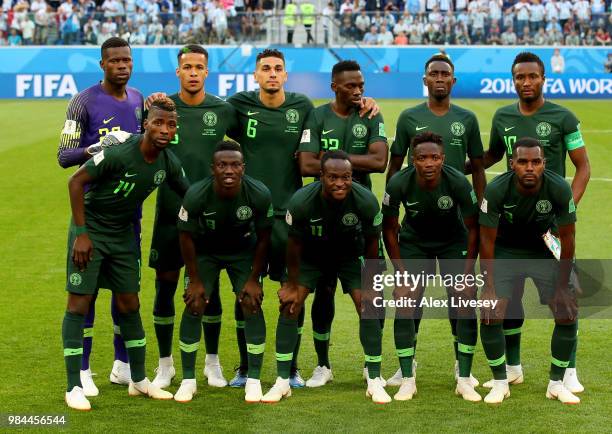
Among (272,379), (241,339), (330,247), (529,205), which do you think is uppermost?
(529,205)

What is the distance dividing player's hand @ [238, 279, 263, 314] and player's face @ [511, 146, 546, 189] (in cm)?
206

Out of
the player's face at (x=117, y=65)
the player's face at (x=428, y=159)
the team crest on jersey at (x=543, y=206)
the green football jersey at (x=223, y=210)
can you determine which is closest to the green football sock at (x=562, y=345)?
the team crest on jersey at (x=543, y=206)

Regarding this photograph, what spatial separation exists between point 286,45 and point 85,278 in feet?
103

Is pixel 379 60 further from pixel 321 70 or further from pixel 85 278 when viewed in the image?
pixel 85 278

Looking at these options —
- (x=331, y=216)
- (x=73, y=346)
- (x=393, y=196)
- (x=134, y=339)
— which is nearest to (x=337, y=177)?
(x=331, y=216)

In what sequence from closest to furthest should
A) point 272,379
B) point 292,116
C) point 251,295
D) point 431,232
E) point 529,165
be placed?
point 529,165
point 251,295
point 431,232
point 292,116
point 272,379

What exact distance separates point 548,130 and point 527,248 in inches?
39.0

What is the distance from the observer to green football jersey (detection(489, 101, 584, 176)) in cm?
847

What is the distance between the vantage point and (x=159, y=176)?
26.1 feet

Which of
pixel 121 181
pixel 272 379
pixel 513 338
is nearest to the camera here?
pixel 121 181

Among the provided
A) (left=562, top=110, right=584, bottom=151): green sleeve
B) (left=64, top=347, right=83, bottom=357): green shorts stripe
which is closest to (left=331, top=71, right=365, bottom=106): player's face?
(left=562, top=110, right=584, bottom=151): green sleeve

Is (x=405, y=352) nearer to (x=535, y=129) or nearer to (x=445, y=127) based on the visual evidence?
(x=445, y=127)

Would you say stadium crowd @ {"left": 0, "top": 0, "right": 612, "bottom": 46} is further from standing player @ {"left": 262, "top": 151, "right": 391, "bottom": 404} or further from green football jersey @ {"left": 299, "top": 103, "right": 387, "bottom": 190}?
standing player @ {"left": 262, "top": 151, "right": 391, "bottom": 404}

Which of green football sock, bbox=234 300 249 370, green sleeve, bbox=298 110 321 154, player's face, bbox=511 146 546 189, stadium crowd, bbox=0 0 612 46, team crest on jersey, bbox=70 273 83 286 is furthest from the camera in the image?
stadium crowd, bbox=0 0 612 46
